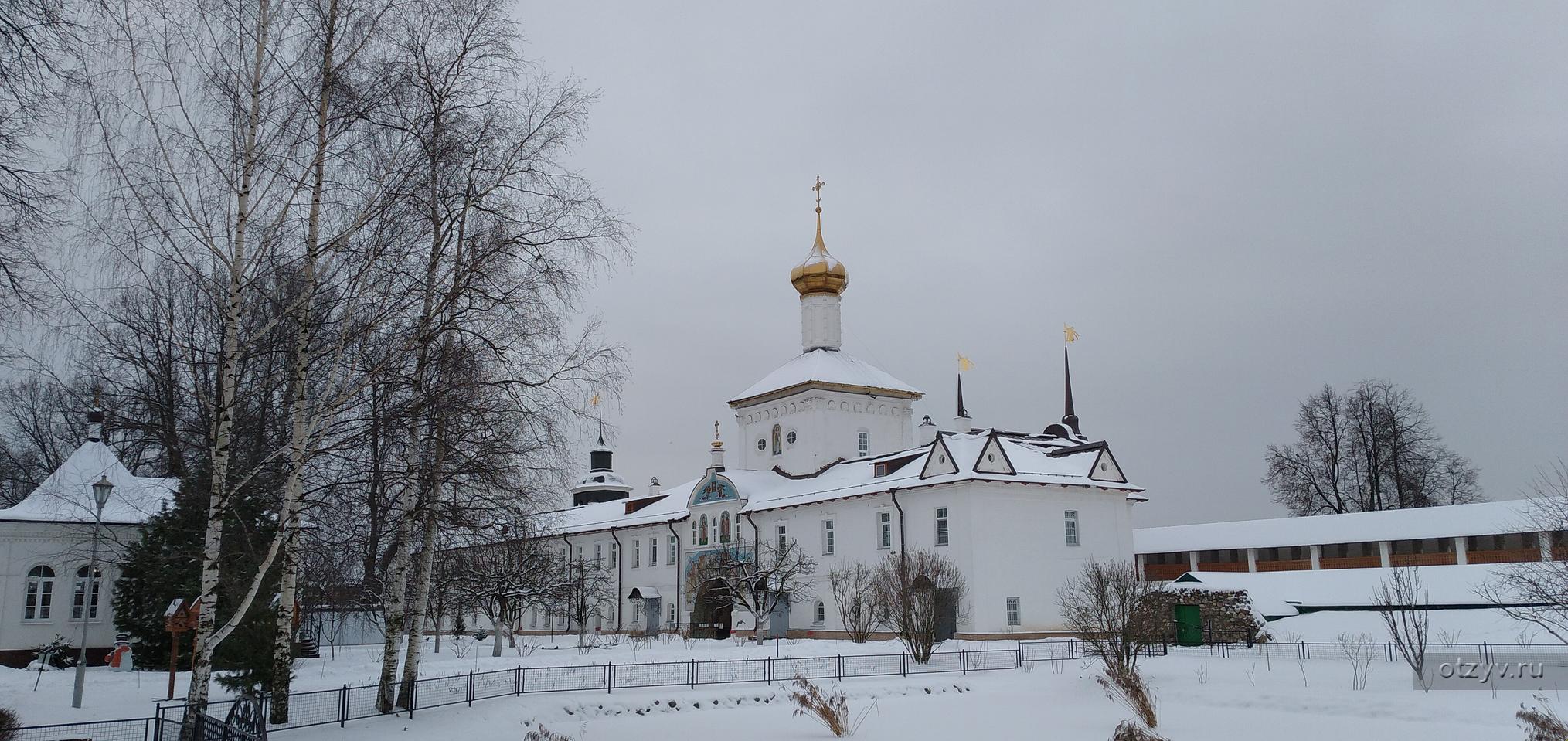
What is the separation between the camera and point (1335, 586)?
118 feet

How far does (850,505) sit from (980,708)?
767 inches

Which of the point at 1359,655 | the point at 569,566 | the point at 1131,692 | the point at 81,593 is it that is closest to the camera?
the point at 1131,692

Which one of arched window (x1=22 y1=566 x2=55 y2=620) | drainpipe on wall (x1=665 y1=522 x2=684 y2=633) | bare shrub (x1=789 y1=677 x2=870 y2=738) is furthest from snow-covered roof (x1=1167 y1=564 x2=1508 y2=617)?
arched window (x1=22 y1=566 x2=55 y2=620)

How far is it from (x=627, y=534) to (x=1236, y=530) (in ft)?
90.0

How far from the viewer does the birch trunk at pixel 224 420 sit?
1250 centimetres

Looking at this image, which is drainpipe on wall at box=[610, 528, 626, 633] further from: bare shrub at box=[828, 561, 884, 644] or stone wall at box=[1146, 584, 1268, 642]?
stone wall at box=[1146, 584, 1268, 642]

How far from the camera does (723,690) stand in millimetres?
22094

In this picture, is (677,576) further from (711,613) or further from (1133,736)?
(1133,736)

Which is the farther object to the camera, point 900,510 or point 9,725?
point 900,510

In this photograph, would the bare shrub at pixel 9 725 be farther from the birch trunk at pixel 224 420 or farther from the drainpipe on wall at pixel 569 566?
the drainpipe on wall at pixel 569 566

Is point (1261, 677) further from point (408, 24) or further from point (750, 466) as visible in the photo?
point (750, 466)

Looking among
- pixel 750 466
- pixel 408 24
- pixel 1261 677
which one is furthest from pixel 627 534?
pixel 408 24

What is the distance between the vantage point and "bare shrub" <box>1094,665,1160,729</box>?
60.6 ft

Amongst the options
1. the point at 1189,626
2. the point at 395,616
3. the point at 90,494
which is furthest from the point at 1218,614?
the point at 90,494
